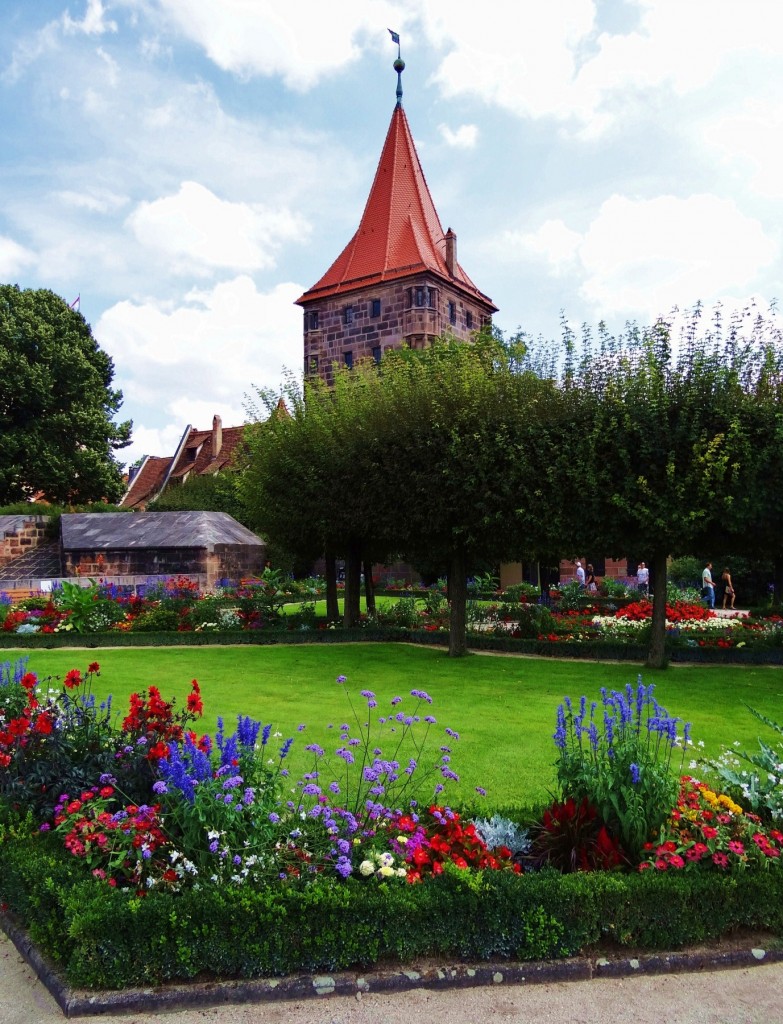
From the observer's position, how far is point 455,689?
35.3 ft

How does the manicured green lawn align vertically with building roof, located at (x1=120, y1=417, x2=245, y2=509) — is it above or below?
below

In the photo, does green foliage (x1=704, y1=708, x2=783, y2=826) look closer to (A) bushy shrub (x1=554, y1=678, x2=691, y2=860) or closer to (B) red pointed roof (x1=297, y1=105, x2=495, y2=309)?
(A) bushy shrub (x1=554, y1=678, x2=691, y2=860)

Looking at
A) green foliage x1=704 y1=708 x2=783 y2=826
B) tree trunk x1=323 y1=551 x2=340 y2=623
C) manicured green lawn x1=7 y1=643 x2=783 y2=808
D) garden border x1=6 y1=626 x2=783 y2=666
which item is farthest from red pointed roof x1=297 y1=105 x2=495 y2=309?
green foliage x1=704 y1=708 x2=783 y2=826

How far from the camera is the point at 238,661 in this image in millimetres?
13625

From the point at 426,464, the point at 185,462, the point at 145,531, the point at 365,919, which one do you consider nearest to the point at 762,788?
the point at 365,919

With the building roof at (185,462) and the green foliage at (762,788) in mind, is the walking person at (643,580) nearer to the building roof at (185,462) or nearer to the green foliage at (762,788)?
the green foliage at (762,788)

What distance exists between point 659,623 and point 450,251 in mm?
34193

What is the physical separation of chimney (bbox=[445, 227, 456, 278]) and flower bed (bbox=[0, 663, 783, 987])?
133ft

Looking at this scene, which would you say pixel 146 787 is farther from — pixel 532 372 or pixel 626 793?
pixel 532 372

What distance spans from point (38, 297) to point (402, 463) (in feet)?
94.0

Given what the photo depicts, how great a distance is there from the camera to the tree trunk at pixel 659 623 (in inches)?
510

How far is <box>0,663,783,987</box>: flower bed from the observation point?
144 inches

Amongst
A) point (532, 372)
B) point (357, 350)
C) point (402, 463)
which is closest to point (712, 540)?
point (532, 372)

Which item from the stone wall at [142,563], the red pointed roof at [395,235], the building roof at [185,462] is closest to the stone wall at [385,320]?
the red pointed roof at [395,235]
